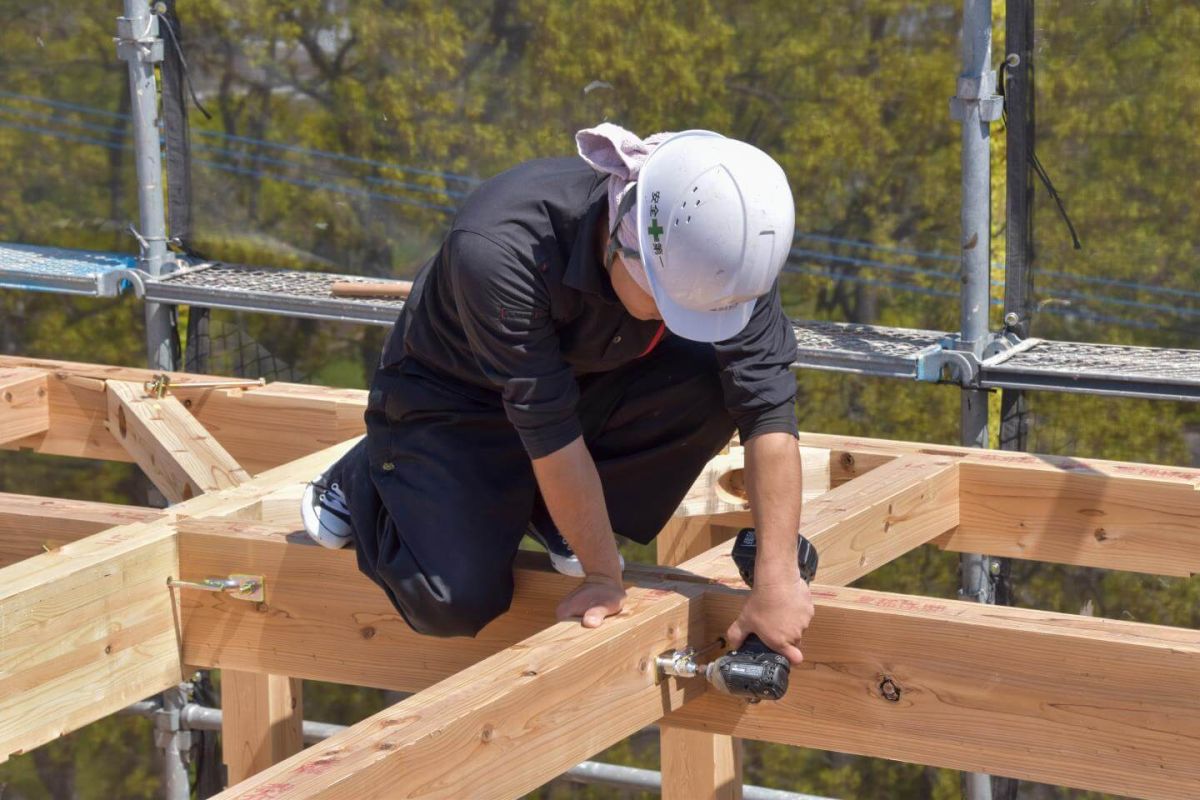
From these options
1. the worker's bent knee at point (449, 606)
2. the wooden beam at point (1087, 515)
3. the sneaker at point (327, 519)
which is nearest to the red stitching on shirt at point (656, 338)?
the worker's bent knee at point (449, 606)

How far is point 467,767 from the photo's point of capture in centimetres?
199

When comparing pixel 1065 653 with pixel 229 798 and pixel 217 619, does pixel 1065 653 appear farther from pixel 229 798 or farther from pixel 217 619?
pixel 217 619

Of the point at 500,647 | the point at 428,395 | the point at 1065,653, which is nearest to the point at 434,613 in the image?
the point at 500,647

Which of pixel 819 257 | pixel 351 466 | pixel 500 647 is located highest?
pixel 819 257

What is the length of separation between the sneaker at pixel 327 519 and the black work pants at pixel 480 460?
3cm

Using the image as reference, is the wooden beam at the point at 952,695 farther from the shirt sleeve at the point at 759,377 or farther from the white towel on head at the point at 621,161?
the white towel on head at the point at 621,161

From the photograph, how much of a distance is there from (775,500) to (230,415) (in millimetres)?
1814

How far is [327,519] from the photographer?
262 cm

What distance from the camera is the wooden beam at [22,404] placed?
3723 mm

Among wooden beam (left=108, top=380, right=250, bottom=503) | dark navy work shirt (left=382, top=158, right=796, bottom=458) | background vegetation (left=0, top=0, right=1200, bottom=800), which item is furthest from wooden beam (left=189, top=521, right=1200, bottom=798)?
background vegetation (left=0, top=0, right=1200, bottom=800)

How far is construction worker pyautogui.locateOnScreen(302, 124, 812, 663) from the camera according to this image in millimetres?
2113

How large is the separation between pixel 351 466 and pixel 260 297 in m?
1.78

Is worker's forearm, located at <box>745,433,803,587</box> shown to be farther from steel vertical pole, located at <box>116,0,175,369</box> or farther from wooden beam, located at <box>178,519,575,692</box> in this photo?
steel vertical pole, located at <box>116,0,175,369</box>

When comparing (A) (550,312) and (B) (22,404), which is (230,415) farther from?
(A) (550,312)
